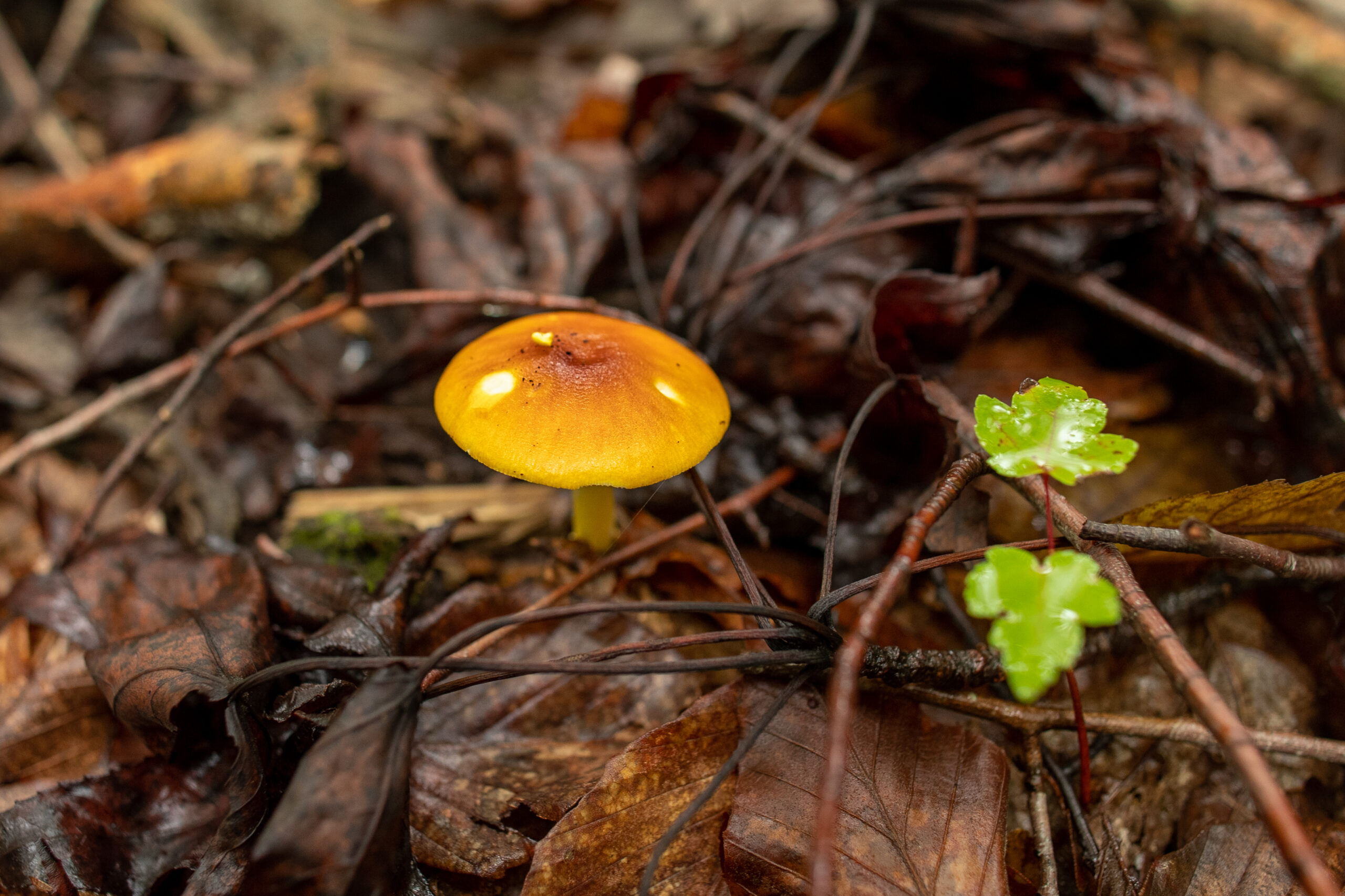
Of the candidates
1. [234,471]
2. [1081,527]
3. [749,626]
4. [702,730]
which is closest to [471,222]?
[234,471]

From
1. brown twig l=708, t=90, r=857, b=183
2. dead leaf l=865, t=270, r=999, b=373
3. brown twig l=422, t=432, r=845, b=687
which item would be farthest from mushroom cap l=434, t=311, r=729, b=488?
brown twig l=708, t=90, r=857, b=183

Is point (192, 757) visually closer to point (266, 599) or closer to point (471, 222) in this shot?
point (266, 599)

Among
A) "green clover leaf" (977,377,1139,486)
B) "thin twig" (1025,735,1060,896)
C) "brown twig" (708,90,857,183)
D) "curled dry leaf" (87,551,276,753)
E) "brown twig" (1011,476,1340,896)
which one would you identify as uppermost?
"brown twig" (708,90,857,183)

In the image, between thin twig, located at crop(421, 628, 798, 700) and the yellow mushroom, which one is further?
the yellow mushroom

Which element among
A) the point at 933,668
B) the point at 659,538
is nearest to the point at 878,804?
the point at 933,668

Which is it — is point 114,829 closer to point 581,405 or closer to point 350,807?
point 350,807

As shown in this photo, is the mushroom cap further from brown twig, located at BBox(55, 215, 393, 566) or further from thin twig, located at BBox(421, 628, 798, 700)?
brown twig, located at BBox(55, 215, 393, 566)

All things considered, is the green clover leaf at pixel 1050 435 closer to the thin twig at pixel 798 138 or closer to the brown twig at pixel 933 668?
the brown twig at pixel 933 668
